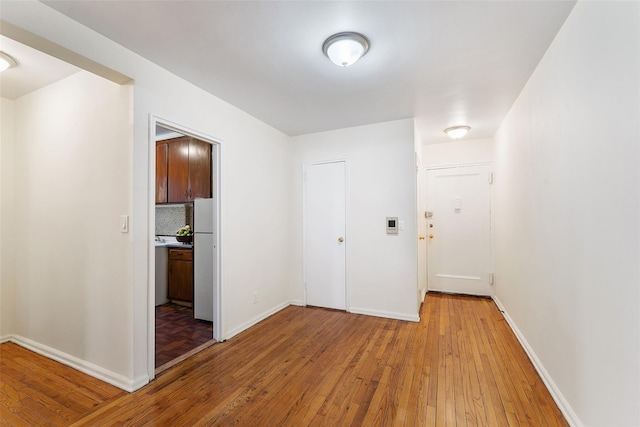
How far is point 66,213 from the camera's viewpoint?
8.18ft

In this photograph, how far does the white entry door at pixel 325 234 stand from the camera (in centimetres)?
393

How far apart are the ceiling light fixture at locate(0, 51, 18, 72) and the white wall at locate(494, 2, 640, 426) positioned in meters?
3.89

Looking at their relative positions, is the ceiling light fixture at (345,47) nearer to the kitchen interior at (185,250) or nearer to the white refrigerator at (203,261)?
the kitchen interior at (185,250)

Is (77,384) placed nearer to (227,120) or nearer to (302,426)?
(302,426)

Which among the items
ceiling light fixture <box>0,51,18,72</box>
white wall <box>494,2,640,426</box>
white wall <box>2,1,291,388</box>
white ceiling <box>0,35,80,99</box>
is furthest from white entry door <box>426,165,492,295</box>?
ceiling light fixture <box>0,51,18,72</box>

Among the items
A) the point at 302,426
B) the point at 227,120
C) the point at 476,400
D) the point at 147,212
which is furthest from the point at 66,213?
the point at 476,400

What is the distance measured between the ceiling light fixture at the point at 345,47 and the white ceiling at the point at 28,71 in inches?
87.0

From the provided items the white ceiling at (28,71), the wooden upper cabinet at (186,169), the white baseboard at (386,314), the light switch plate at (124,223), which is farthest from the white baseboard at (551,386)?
the white ceiling at (28,71)

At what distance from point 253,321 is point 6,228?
274 centimetres

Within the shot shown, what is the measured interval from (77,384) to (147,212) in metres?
1.43

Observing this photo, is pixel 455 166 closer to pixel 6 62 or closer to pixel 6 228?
pixel 6 62

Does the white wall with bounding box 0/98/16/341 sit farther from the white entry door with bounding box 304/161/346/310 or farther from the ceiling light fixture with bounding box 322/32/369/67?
the ceiling light fixture with bounding box 322/32/369/67

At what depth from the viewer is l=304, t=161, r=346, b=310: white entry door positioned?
3.93 metres

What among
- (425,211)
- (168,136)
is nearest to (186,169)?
(168,136)
